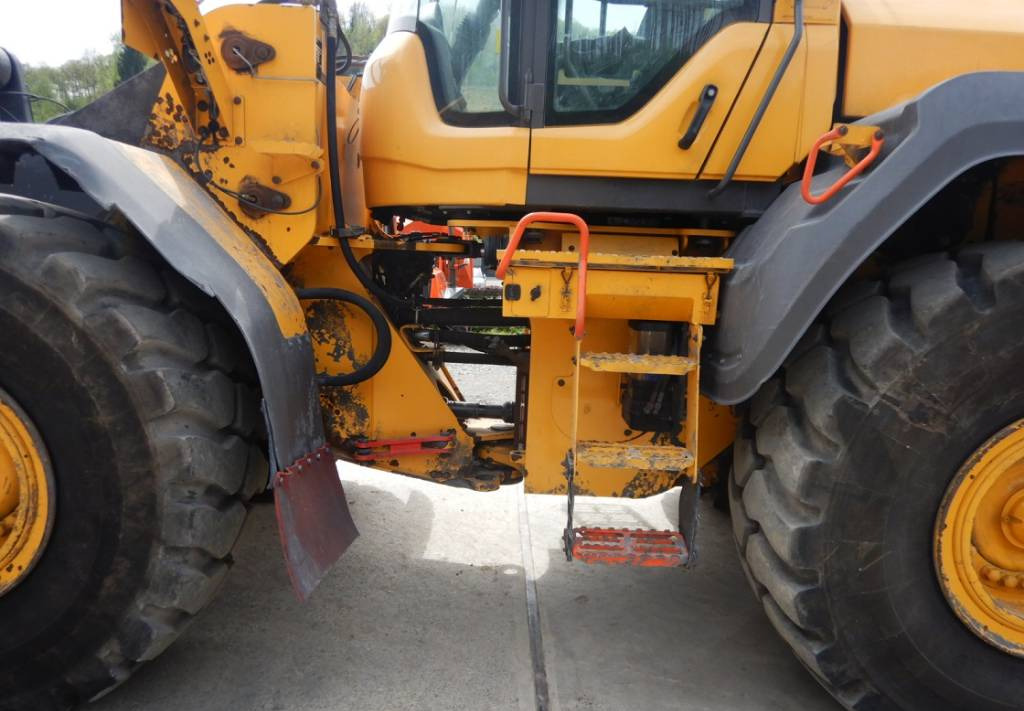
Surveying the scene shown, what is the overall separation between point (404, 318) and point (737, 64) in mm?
1644

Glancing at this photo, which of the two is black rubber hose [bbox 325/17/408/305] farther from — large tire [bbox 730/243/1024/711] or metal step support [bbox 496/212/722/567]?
large tire [bbox 730/243/1024/711]

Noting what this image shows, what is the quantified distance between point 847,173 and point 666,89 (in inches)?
30.8

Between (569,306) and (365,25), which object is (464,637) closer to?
(569,306)

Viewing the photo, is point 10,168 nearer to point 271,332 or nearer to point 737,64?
point 271,332

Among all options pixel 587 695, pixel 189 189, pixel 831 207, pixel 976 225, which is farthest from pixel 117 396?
pixel 976 225

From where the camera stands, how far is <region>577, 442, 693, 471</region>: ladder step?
238cm

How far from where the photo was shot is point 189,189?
255cm

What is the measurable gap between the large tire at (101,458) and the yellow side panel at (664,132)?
55.8 inches

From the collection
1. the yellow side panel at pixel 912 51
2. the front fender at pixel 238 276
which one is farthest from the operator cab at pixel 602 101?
the front fender at pixel 238 276

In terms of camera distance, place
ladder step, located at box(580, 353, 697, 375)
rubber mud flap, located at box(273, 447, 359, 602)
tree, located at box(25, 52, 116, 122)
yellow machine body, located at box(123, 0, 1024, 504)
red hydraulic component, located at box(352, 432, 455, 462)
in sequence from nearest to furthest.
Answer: rubber mud flap, located at box(273, 447, 359, 602)
ladder step, located at box(580, 353, 697, 375)
yellow machine body, located at box(123, 0, 1024, 504)
red hydraulic component, located at box(352, 432, 455, 462)
tree, located at box(25, 52, 116, 122)

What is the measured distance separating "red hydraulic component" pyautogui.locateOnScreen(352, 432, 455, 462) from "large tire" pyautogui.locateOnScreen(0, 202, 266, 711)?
802 mm

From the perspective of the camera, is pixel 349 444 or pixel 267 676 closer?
pixel 267 676

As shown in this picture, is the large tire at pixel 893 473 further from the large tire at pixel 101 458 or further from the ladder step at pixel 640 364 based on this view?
the large tire at pixel 101 458

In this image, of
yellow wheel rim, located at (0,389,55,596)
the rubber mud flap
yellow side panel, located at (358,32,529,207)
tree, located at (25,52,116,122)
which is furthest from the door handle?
tree, located at (25,52,116,122)
